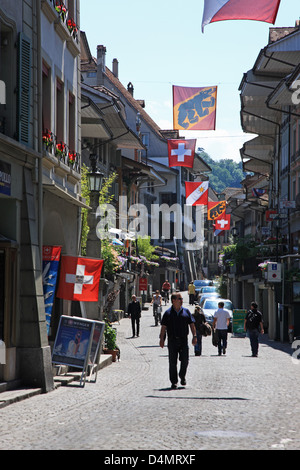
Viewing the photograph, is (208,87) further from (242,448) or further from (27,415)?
(242,448)

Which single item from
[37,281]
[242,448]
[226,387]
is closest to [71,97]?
[37,281]

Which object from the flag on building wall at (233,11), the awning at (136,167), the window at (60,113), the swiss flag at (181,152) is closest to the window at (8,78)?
the flag on building wall at (233,11)

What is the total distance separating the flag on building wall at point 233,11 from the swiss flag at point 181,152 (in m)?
20.6

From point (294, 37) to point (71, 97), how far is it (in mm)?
18739

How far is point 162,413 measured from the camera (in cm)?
1116

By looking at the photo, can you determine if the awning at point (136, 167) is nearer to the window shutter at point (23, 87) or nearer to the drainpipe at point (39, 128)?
the drainpipe at point (39, 128)

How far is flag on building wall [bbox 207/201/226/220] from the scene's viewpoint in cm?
5406

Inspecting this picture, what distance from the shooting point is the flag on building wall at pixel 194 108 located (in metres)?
27.8

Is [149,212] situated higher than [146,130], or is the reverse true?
[146,130]

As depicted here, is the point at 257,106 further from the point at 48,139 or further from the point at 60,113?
the point at 48,139

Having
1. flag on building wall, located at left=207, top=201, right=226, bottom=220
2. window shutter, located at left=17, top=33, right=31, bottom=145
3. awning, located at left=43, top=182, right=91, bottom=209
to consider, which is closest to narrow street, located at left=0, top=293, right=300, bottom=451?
awning, located at left=43, top=182, right=91, bottom=209

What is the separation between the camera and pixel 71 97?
2127cm

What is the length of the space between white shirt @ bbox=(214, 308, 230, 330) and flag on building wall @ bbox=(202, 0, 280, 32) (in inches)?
467

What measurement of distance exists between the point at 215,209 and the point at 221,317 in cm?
2946
